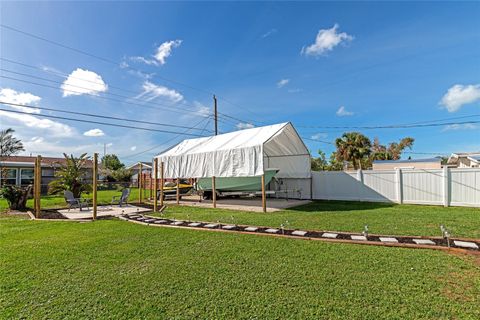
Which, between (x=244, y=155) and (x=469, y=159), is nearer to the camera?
(x=244, y=155)

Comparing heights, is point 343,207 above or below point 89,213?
above

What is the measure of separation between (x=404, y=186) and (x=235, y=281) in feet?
34.1

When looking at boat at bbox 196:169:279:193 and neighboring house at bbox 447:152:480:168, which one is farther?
neighboring house at bbox 447:152:480:168

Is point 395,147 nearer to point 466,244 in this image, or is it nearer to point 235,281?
point 466,244

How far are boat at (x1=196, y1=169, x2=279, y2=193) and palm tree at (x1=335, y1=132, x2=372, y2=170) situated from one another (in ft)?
46.7

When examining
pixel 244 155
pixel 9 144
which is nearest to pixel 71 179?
pixel 244 155

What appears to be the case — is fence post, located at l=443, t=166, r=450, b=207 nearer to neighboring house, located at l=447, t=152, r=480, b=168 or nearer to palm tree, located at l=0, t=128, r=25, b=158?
neighboring house, located at l=447, t=152, r=480, b=168

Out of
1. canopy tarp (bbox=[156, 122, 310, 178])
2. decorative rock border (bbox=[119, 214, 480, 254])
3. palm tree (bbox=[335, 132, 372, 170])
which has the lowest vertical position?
decorative rock border (bbox=[119, 214, 480, 254])

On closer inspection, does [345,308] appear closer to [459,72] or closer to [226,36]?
[226,36]

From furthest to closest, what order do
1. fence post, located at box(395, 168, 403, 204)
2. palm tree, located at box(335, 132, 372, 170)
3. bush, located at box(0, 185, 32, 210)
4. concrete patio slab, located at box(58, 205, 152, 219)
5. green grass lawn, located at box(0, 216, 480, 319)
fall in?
1. palm tree, located at box(335, 132, 372, 170)
2. bush, located at box(0, 185, 32, 210)
3. fence post, located at box(395, 168, 403, 204)
4. concrete patio slab, located at box(58, 205, 152, 219)
5. green grass lawn, located at box(0, 216, 480, 319)

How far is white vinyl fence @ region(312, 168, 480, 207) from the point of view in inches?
361

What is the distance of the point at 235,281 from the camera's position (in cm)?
315

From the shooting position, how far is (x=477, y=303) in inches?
98.9

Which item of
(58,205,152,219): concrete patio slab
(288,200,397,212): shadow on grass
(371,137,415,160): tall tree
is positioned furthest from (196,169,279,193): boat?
(371,137,415,160): tall tree
